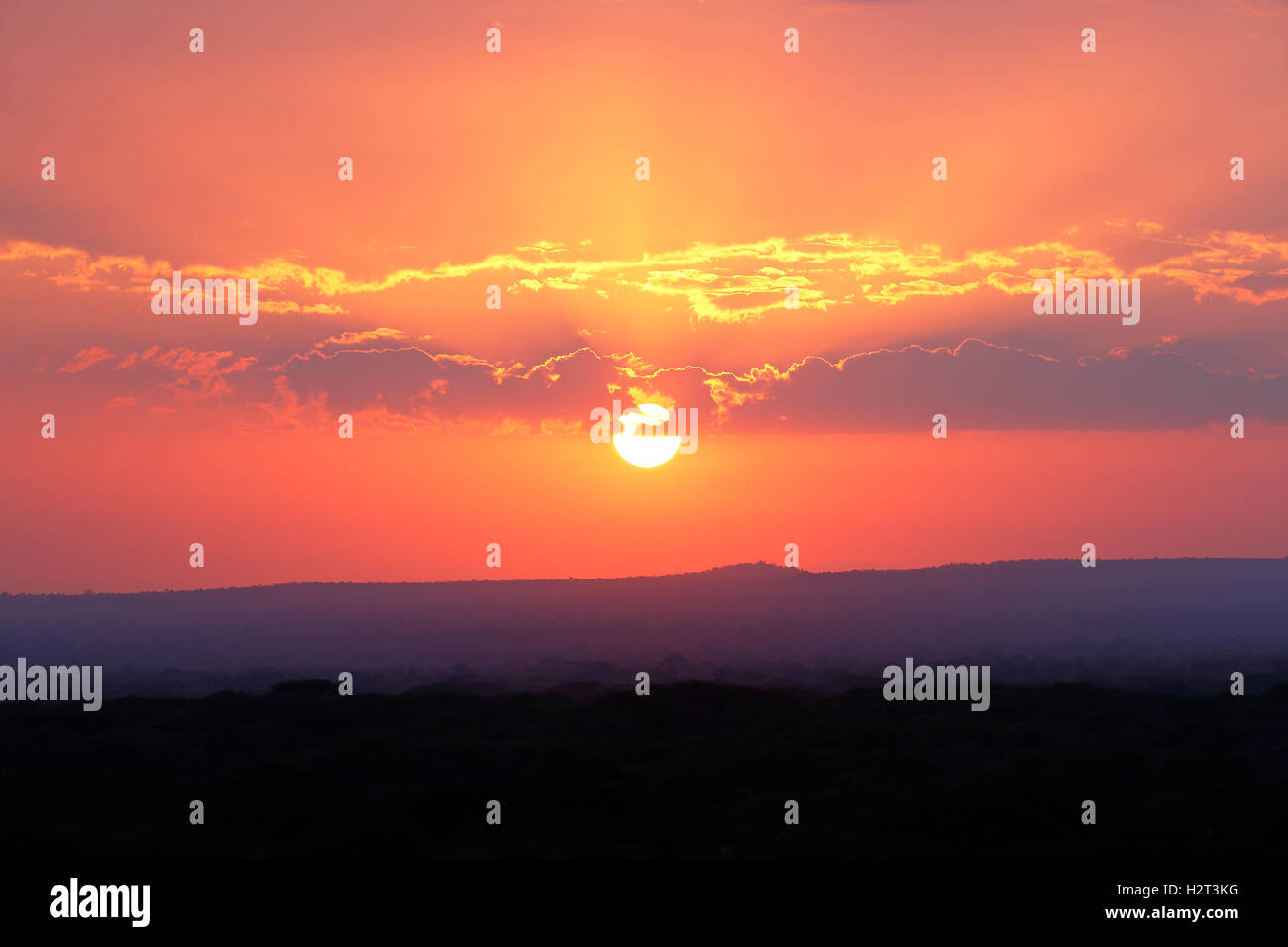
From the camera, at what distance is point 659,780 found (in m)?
49.7

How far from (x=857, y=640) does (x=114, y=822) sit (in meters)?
141

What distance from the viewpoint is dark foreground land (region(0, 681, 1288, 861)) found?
40000 mm

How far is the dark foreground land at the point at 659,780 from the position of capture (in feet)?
131
